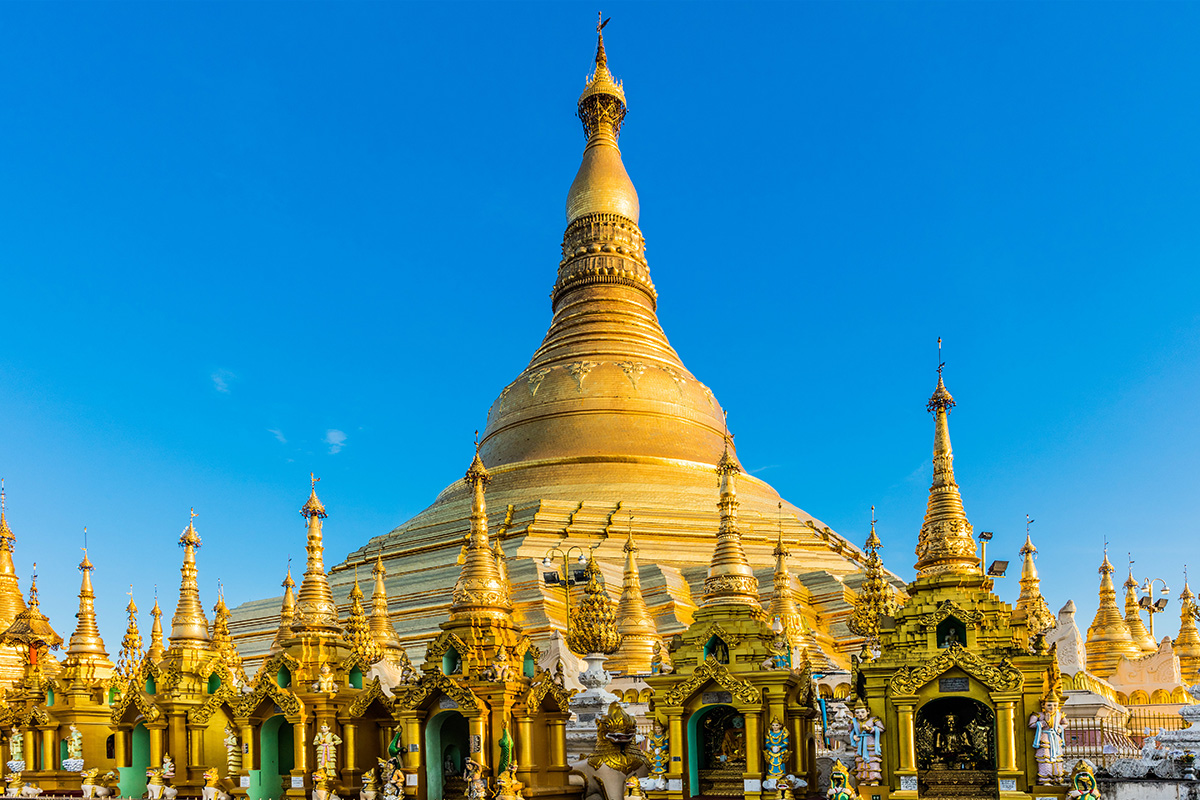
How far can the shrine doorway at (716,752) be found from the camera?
65.7 feet

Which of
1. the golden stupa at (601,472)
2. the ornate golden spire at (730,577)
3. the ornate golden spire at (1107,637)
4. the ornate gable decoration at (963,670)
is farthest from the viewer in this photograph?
the golden stupa at (601,472)

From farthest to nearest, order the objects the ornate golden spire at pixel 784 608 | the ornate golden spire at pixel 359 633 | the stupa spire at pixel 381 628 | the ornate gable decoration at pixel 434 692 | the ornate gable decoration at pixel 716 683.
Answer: the stupa spire at pixel 381 628
the ornate golden spire at pixel 784 608
the ornate golden spire at pixel 359 633
the ornate gable decoration at pixel 434 692
the ornate gable decoration at pixel 716 683

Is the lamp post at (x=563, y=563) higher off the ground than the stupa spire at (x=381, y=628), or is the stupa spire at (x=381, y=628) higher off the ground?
the lamp post at (x=563, y=563)

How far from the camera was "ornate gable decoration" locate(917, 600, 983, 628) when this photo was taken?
18016 millimetres

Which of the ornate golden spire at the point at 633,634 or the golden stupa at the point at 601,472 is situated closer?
the ornate golden spire at the point at 633,634

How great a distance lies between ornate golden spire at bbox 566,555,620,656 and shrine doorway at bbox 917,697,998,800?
11.7 meters

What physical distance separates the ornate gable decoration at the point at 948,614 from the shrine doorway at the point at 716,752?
3.65 metres

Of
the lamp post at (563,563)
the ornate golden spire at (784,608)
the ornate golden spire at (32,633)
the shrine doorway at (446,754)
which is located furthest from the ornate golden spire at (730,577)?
the ornate golden spire at (32,633)

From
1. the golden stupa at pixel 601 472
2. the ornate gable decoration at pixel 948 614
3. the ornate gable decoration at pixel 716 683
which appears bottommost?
the ornate gable decoration at pixel 716 683

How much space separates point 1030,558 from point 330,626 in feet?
69.3

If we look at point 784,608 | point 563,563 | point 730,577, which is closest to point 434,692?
point 730,577

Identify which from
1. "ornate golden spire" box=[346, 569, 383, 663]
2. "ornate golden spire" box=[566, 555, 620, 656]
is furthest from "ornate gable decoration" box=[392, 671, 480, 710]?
"ornate golden spire" box=[566, 555, 620, 656]

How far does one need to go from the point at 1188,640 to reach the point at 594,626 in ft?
65.7

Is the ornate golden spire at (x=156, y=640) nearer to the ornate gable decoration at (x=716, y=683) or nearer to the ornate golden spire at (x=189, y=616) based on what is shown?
the ornate golden spire at (x=189, y=616)
